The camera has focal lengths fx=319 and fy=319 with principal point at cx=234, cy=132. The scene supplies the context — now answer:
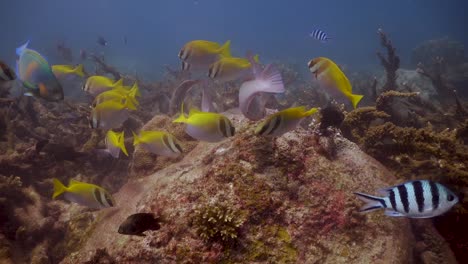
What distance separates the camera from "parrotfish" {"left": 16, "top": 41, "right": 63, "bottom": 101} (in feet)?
11.6

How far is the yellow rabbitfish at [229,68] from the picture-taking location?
4.19 meters

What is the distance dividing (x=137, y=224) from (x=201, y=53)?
293 centimetres

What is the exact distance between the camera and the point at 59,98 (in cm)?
381

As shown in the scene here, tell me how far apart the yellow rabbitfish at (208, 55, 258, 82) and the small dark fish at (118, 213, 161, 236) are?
7.15 feet

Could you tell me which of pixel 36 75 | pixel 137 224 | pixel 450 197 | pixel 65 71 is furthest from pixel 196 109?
pixel 65 71

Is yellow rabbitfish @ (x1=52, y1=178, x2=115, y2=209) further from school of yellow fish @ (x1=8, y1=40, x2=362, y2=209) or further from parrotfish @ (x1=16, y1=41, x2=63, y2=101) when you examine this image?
parrotfish @ (x1=16, y1=41, x2=63, y2=101)

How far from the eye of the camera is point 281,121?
9.27ft

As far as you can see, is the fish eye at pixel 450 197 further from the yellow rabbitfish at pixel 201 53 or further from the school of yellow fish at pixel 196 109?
the yellow rabbitfish at pixel 201 53

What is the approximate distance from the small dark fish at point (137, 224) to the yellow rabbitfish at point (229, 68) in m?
2.18

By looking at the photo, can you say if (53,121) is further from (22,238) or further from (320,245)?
(320,245)

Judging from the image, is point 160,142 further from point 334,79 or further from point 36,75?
point 334,79

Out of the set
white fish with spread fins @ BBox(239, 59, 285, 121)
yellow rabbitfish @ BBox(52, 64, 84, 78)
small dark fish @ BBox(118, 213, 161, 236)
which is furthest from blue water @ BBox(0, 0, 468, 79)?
small dark fish @ BBox(118, 213, 161, 236)

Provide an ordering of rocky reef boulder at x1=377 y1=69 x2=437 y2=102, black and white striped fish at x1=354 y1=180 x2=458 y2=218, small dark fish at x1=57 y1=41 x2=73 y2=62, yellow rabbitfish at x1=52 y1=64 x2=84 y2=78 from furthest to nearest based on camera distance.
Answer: small dark fish at x1=57 y1=41 x2=73 y2=62 < rocky reef boulder at x1=377 y1=69 x2=437 y2=102 < yellow rabbitfish at x1=52 y1=64 x2=84 y2=78 < black and white striped fish at x1=354 y1=180 x2=458 y2=218

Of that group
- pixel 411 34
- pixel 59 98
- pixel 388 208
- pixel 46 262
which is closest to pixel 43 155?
pixel 46 262
